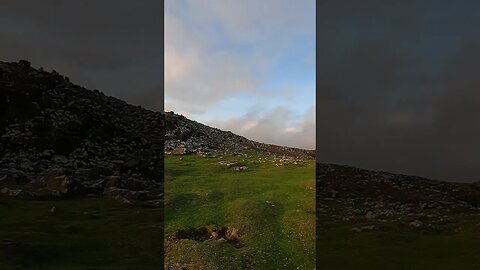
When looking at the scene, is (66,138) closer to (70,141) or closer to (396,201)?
(70,141)

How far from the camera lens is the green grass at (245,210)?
43.4 feet

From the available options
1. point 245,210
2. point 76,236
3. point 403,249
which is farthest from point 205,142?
point 403,249

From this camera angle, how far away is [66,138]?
12.3 meters

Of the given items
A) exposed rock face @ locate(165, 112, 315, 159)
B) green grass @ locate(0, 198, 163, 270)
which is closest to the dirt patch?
green grass @ locate(0, 198, 163, 270)

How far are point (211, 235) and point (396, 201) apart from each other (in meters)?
4.06

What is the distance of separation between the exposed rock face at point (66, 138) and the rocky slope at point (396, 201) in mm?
3528

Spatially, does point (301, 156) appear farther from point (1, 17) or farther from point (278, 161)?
point (1, 17)

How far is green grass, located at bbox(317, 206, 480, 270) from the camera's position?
34.9ft

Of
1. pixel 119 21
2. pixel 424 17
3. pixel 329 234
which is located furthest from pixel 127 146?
pixel 424 17

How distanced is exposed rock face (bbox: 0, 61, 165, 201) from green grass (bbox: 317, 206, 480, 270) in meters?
3.61

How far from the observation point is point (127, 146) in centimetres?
1284

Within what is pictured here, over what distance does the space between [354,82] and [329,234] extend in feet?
9.25

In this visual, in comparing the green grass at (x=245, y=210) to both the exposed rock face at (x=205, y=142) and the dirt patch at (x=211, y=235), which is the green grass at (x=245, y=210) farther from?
the exposed rock face at (x=205, y=142)

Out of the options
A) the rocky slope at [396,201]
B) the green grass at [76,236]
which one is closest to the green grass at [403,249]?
the rocky slope at [396,201]
